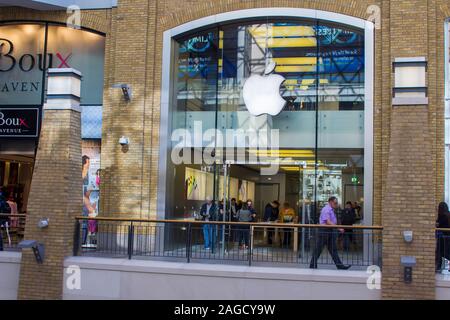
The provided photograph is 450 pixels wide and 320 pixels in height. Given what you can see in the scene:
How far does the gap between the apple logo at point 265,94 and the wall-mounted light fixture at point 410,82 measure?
5823mm

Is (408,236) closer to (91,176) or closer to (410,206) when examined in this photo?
(410,206)

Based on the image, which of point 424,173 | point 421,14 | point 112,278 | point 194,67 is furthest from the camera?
point 194,67

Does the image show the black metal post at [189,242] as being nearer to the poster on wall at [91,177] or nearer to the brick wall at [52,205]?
the brick wall at [52,205]

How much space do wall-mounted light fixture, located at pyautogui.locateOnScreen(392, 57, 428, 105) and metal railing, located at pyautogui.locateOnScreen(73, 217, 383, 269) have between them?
7.88 feet

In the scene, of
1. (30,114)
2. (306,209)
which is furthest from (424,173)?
(30,114)

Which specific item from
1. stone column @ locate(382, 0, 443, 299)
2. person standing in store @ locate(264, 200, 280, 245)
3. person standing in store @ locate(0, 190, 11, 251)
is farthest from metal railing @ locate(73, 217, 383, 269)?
person standing in store @ locate(264, 200, 280, 245)

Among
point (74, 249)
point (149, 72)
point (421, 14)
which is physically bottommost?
point (74, 249)

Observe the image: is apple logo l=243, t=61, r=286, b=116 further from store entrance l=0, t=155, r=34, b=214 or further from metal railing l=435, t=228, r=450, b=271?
store entrance l=0, t=155, r=34, b=214

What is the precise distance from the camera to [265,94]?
50.8ft

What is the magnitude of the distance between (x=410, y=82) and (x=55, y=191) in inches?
286

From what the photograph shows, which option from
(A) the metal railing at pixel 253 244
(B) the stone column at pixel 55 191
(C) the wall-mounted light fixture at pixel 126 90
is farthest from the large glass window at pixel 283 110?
(B) the stone column at pixel 55 191

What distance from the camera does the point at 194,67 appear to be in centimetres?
1611

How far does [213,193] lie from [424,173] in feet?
24.6

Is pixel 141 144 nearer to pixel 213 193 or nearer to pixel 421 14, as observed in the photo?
pixel 213 193
